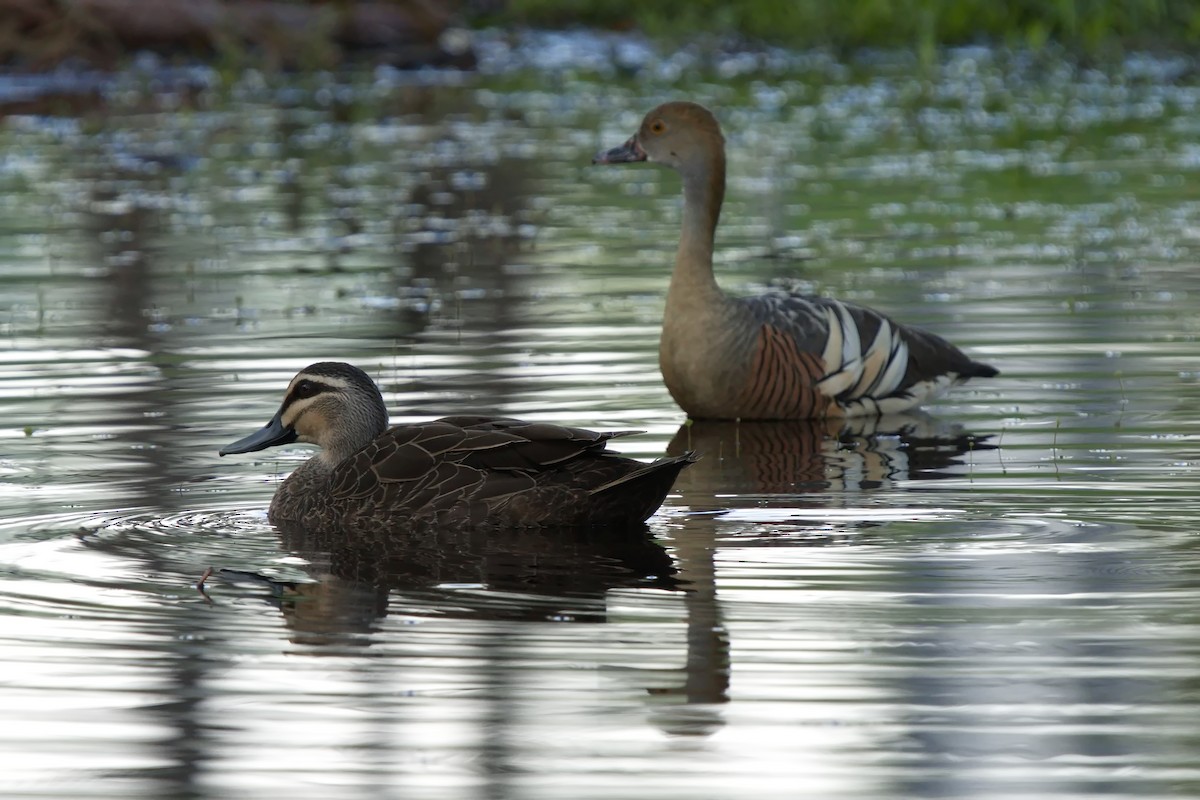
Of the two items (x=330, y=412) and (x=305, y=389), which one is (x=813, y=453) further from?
(x=305, y=389)

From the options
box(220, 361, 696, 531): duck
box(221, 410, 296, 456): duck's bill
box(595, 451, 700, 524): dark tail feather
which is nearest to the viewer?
box(595, 451, 700, 524): dark tail feather

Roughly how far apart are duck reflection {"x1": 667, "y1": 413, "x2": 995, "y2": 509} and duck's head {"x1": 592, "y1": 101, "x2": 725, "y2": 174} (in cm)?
152

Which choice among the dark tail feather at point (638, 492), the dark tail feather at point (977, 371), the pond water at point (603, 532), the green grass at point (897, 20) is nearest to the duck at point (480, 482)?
the dark tail feather at point (638, 492)

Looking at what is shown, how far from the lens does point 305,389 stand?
8.96 m

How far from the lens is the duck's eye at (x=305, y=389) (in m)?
8.95

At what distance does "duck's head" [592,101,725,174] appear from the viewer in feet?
38.1

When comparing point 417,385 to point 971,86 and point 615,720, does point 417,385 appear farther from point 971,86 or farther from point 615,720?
point 971,86

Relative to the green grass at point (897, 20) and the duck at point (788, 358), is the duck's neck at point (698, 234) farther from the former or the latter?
the green grass at point (897, 20)

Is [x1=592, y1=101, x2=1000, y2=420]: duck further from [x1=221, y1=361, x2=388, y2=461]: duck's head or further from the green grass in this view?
the green grass

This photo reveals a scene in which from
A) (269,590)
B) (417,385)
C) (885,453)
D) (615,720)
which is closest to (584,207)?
(417,385)

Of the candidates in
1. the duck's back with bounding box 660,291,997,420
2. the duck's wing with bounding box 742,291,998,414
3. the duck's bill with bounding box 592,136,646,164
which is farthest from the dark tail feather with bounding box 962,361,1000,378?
the duck's bill with bounding box 592,136,646,164

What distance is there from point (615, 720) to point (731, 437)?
4.83 metres

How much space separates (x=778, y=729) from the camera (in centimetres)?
577

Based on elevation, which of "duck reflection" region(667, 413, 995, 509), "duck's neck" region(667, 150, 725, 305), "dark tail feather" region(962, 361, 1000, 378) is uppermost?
"duck's neck" region(667, 150, 725, 305)
